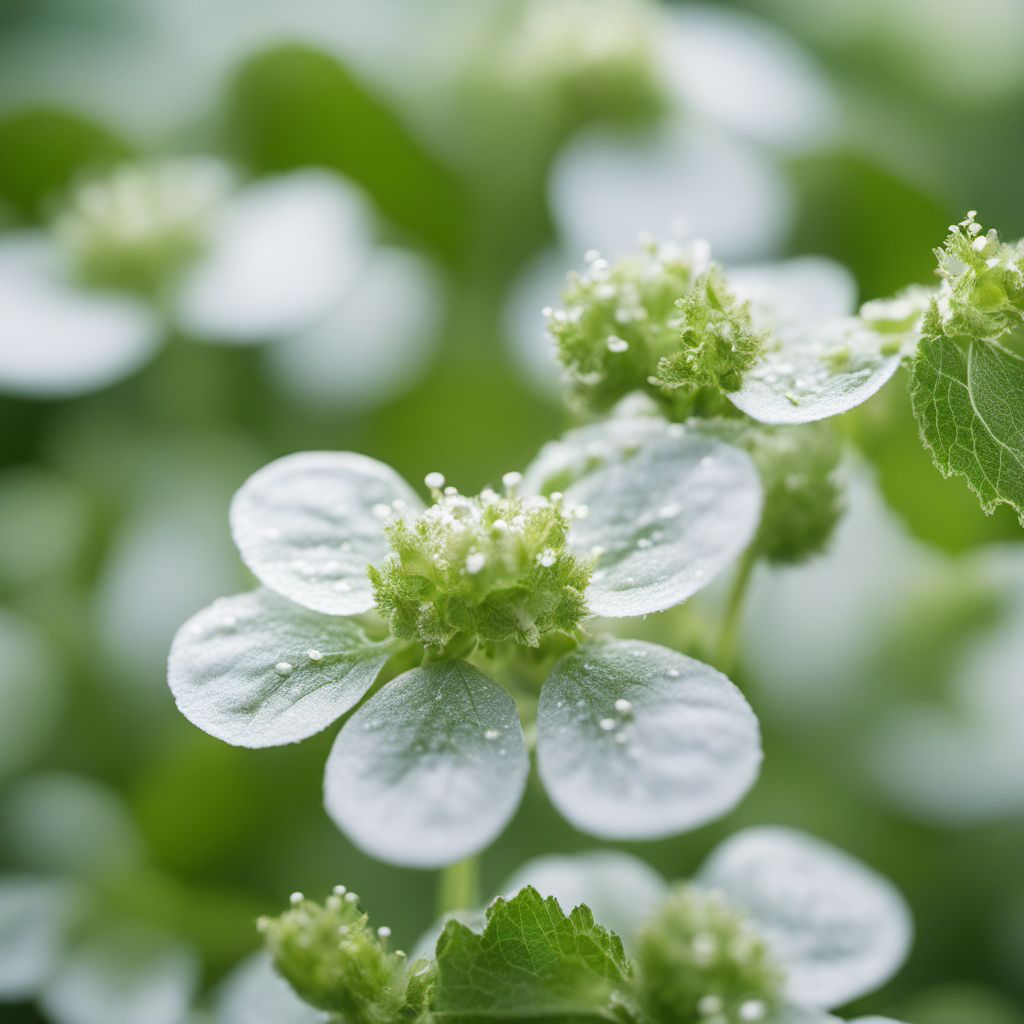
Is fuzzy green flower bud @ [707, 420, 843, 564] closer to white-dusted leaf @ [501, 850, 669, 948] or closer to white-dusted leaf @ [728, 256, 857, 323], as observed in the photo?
white-dusted leaf @ [728, 256, 857, 323]

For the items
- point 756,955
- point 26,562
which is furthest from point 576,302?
point 26,562

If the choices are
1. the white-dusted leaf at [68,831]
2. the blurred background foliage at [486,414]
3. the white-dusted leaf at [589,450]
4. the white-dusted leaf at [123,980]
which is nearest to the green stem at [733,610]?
the blurred background foliage at [486,414]

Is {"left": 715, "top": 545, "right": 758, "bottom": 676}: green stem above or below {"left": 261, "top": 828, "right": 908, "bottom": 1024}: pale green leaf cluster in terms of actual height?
above

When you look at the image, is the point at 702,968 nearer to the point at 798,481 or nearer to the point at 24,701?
the point at 798,481

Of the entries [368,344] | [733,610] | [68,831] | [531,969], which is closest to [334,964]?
[531,969]

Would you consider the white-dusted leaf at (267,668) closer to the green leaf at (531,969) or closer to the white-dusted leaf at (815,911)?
the green leaf at (531,969)

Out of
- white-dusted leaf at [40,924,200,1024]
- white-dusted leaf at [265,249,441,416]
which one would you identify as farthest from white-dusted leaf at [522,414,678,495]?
white-dusted leaf at [265,249,441,416]
